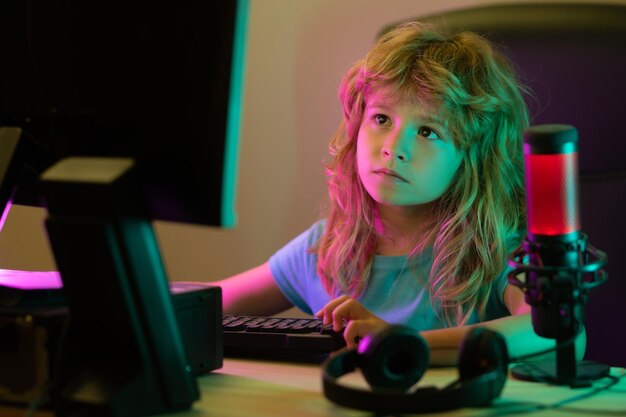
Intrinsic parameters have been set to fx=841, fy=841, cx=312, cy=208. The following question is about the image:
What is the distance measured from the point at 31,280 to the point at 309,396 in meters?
0.36

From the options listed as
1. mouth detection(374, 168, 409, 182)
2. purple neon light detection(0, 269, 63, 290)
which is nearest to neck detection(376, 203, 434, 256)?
mouth detection(374, 168, 409, 182)

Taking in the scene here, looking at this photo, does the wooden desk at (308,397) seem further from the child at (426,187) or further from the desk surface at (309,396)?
the child at (426,187)

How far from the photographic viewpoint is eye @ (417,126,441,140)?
1275 mm

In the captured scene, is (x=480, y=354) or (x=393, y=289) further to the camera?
(x=393, y=289)

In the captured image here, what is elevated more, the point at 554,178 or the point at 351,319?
the point at 554,178

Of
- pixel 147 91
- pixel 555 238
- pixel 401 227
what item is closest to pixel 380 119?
pixel 401 227

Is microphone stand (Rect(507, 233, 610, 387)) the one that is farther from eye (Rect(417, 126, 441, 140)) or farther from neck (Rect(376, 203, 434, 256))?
neck (Rect(376, 203, 434, 256))

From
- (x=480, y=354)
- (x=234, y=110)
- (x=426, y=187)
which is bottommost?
(x=480, y=354)

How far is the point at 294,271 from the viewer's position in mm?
1588

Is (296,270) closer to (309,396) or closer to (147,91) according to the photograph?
(309,396)

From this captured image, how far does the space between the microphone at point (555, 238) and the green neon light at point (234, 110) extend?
1.12 ft

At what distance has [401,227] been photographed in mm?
1446

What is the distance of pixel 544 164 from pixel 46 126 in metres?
0.54

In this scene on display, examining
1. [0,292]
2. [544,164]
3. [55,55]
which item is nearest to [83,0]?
[55,55]
